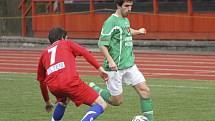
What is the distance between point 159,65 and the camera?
22.6 m

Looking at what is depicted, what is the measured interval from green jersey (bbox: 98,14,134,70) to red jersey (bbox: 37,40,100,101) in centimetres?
153

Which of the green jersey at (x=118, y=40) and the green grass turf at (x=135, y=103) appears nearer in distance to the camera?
the green jersey at (x=118, y=40)

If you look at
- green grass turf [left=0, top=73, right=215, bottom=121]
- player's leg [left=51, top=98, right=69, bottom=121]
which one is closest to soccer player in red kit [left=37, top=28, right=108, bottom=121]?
player's leg [left=51, top=98, right=69, bottom=121]

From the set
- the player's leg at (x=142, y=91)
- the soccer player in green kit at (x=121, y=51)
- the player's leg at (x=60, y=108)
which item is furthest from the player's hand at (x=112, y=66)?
the player's leg at (x=60, y=108)

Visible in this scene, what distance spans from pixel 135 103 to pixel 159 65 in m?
9.80

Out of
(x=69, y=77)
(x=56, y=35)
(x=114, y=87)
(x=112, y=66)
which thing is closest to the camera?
(x=69, y=77)

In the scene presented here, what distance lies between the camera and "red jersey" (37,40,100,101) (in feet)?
27.4

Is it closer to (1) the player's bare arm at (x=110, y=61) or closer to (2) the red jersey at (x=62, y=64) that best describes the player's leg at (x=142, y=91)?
(1) the player's bare arm at (x=110, y=61)

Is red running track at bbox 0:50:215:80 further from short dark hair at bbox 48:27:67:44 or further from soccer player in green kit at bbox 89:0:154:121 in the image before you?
short dark hair at bbox 48:27:67:44

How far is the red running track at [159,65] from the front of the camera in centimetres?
1951

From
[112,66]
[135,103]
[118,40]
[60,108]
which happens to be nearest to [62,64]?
[60,108]

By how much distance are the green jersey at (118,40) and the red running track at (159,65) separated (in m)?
8.40

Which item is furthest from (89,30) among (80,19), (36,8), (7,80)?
(7,80)

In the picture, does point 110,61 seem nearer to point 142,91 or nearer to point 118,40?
point 118,40
